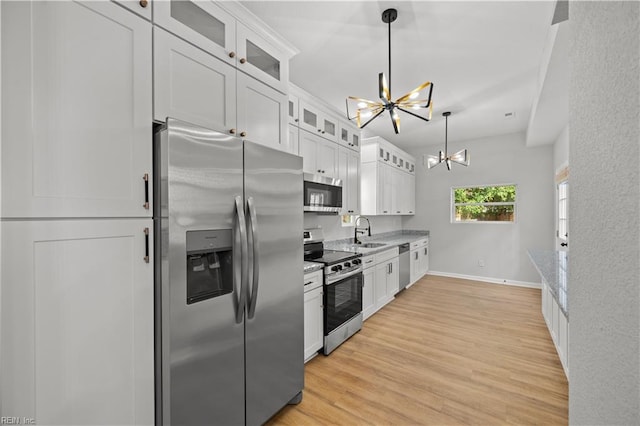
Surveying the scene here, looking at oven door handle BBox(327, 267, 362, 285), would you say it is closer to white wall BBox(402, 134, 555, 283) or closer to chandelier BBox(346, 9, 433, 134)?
chandelier BBox(346, 9, 433, 134)

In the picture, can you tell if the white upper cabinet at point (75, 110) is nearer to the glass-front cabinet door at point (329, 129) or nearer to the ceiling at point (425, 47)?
the ceiling at point (425, 47)

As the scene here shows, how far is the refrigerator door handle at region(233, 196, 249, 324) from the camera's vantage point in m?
1.68

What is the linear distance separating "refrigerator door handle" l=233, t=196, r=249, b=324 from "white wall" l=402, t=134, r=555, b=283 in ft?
18.4

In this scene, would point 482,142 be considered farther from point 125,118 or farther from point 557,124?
point 125,118

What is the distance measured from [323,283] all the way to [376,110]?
5.73 feet

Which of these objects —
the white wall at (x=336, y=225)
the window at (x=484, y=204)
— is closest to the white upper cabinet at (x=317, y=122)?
the white wall at (x=336, y=225)

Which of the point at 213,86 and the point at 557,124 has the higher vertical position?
the point at 557,124

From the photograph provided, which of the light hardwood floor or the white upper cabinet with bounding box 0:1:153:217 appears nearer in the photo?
the white upper cabinet with bounding box 0:1:153:217

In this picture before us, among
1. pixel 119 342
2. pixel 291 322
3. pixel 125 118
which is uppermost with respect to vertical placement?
pixel 125 118

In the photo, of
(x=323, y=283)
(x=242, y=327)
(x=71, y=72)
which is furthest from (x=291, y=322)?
(x=71, y=72)

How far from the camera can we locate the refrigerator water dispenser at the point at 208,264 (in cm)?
152

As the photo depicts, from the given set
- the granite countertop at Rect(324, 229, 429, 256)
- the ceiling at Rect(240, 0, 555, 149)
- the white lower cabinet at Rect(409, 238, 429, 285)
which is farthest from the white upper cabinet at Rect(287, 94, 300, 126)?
the white lower cabinet at Rect(409, 238, 429, 285)

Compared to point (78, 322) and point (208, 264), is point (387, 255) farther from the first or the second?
point (78, 322)

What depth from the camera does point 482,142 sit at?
5.94 meters
